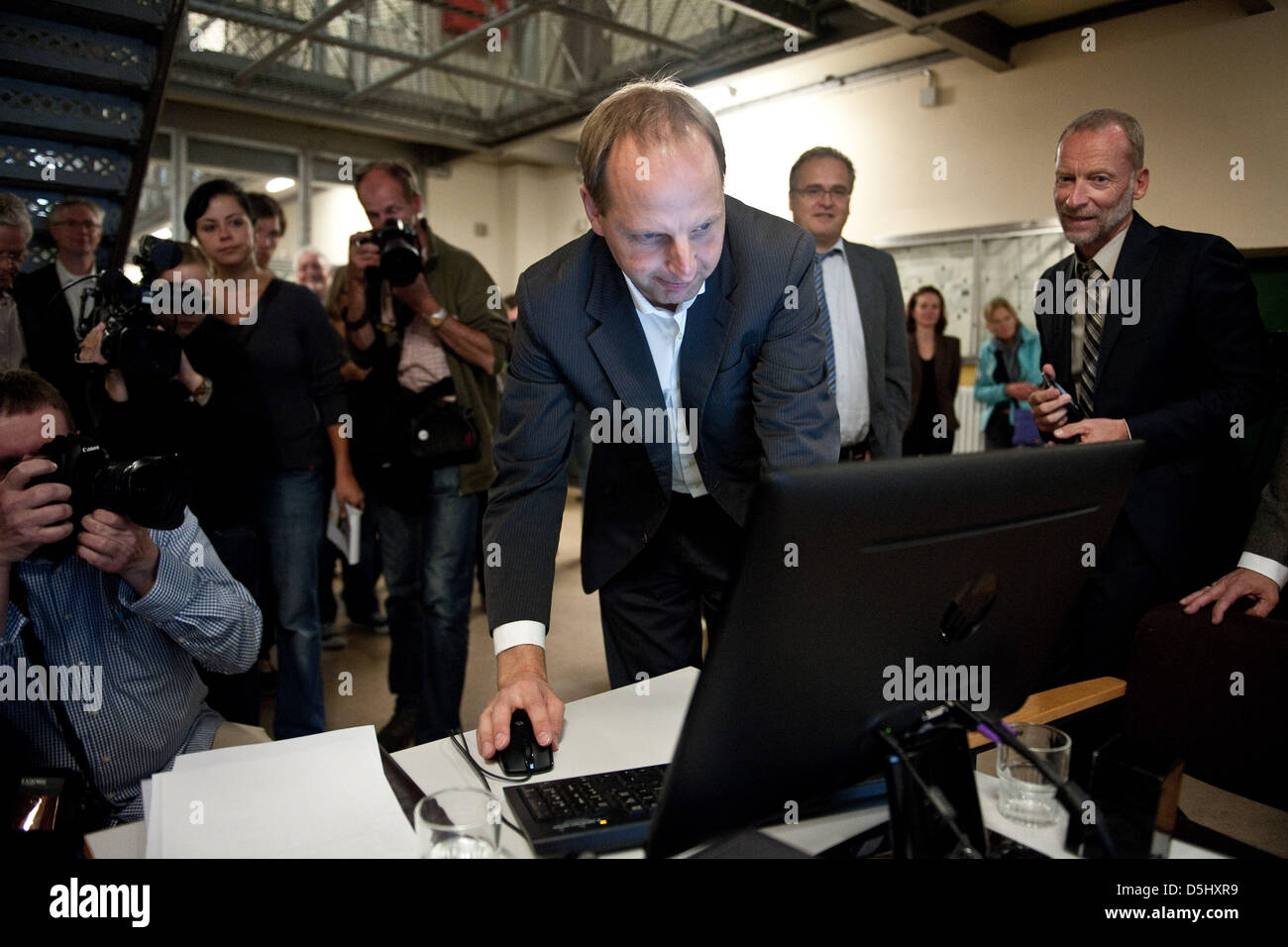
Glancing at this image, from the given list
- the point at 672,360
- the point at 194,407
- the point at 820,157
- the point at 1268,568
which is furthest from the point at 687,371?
the point at 820,157

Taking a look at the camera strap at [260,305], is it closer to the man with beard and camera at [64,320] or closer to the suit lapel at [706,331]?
the man with beard and camera at [64,320]

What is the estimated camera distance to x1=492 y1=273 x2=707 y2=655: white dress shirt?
1.29 metres

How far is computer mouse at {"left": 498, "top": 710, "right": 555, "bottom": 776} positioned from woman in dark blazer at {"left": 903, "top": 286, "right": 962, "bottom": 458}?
4.26 metres

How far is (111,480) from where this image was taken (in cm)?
114

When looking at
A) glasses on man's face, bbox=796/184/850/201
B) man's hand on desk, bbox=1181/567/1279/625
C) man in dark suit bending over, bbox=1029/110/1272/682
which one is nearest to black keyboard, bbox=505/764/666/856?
man's hand on desk, bbox=1181/567/1279/625

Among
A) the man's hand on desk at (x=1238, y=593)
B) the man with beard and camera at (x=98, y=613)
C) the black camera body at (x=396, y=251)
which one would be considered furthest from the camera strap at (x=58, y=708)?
the man's hand on desk at (x=1238, y=593)

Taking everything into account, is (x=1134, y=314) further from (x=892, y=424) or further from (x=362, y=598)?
(x=362, y=598)

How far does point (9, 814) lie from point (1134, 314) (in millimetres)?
1992

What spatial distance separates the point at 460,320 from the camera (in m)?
2.48

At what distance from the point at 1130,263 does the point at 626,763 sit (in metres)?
1.51

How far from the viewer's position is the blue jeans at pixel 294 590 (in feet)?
7.73

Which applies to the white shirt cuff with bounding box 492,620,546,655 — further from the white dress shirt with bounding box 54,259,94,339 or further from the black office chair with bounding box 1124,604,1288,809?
the white dress shirt with bounding box 54,259,94,339

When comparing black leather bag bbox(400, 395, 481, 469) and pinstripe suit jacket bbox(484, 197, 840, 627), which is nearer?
pinstripe suit jacket bbox(484, 197, 840, 627)
